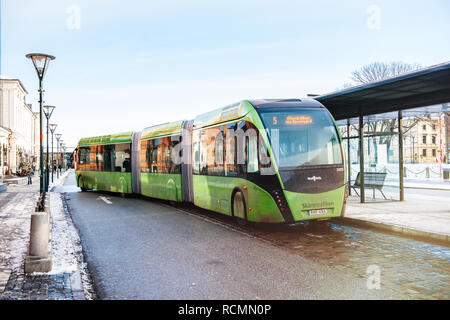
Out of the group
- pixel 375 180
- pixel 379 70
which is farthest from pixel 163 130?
pixel 379 70

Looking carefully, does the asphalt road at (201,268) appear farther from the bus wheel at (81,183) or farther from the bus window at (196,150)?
the bus wheel at (81,183)

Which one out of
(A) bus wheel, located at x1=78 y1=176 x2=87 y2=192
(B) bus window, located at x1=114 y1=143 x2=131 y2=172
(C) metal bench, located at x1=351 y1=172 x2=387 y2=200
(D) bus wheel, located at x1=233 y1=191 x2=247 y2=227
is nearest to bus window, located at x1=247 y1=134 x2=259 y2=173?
(D) bus wheel, located at x1=233 y1=191 x2=247 y2=227

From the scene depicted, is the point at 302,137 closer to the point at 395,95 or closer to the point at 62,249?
the point at 395,95

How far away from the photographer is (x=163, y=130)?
16438 millimetres

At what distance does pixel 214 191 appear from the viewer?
38.8 ft

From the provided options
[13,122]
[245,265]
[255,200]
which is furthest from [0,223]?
[13,122]

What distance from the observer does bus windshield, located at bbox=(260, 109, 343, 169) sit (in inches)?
371

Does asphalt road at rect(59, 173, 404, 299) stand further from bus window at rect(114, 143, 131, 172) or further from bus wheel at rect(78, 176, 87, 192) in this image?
bus wheel at rect(78, 176, 87, 192)

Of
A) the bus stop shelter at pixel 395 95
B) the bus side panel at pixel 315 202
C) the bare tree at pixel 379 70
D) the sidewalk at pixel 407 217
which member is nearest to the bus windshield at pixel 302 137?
the bus side panel at pixel 315 202

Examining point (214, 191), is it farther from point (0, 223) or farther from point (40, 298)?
point (40, 298)

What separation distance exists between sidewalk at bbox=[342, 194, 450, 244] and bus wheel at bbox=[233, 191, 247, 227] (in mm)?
2663

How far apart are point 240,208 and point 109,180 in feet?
41.7

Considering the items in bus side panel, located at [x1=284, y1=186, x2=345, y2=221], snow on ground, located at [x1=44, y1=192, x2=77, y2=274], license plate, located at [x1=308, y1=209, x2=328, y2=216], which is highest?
bus side panel, located at [x1=284, y1=186, x2=345, y2=221]
